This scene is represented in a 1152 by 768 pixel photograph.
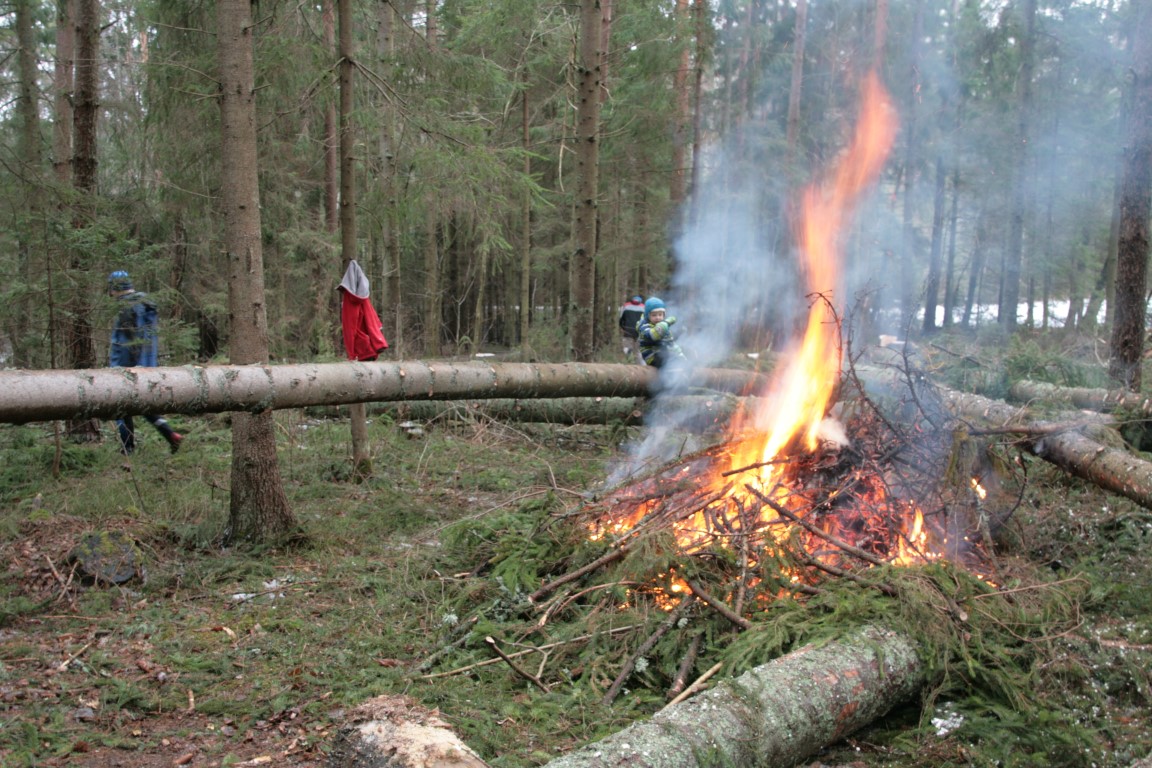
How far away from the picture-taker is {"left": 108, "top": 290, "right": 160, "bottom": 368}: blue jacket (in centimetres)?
814

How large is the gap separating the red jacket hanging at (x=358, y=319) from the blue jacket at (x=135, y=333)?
6.35ft

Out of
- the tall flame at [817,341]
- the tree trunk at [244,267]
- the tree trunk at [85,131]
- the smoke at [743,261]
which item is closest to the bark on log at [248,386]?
the tree trunk at [244,267]

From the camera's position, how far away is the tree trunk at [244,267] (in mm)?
6367

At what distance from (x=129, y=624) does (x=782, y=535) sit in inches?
172

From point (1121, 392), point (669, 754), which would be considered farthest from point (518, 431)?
point (669, 754)

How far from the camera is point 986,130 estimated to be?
2347 centimetres

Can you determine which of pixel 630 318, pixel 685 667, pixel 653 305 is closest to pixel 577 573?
pixel 685 667

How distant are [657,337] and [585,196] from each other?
2.22 m

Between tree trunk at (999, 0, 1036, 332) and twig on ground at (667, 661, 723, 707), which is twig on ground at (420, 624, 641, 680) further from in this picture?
tree trunk at (999, 0, 1036, 332)

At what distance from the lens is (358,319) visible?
26.3 ft

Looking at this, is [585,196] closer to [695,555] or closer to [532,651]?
[695,555]

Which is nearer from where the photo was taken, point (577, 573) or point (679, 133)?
point (577, 573)

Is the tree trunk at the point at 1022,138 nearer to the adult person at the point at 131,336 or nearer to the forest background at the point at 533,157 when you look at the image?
the forest background at the point at 533,157

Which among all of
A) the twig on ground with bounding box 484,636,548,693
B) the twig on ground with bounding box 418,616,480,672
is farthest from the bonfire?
the twig on ground with bounding box 484,636,548,693
